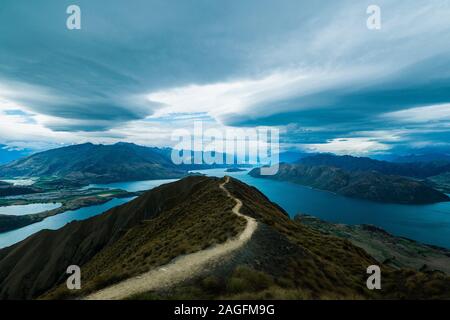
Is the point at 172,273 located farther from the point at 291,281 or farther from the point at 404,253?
the point at 404,253

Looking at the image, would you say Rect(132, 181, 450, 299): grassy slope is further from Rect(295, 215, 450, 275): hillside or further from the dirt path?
Rect(295, 215, 450, 275): hillside

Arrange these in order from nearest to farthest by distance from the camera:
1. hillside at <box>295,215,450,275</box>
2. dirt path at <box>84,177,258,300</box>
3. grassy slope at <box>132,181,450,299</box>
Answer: grassy slope at <box>132,181,450,299</box> → dirt path at <box>84,177,258,300</box> → hillside at <box>295,215,450,275</box>

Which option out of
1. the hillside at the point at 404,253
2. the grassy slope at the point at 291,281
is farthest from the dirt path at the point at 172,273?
the hillside at the point at 404,253

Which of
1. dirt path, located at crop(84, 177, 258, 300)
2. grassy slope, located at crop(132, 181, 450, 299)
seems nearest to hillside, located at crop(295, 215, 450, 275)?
grassy slope, located at crop(132, 181, 450, 299)

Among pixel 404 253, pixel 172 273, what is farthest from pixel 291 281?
pixel 404 253

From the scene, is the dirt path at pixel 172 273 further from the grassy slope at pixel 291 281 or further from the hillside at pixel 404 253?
the hillside at pixel 404 253
